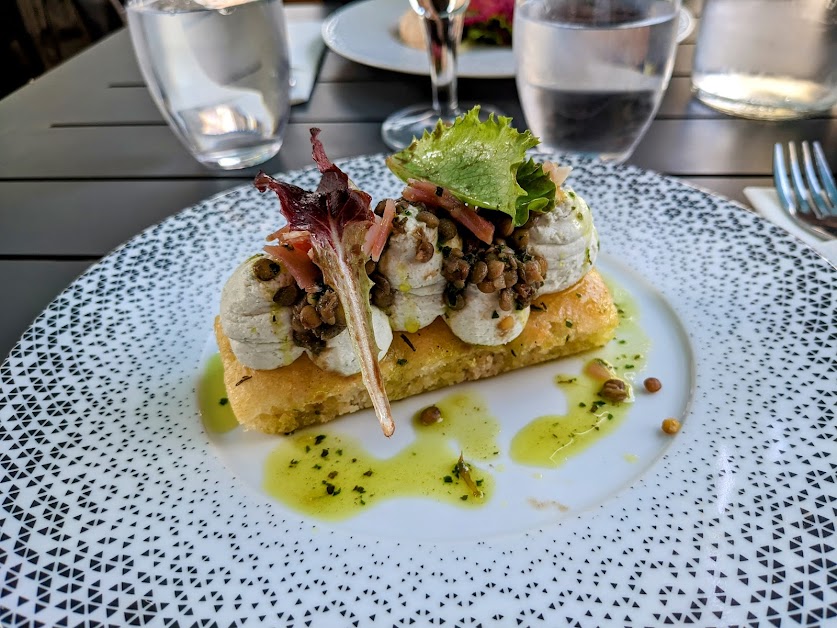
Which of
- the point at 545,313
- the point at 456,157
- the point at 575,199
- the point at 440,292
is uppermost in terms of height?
the point at 456,157

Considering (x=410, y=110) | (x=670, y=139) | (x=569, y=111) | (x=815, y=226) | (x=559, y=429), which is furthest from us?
(x=410, y=110)

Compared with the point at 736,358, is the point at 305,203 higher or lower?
higher

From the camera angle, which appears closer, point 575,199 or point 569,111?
point 575,199

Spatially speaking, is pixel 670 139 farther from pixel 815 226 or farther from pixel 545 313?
pixel 545 313

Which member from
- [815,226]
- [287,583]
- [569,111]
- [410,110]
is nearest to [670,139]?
[569,111]

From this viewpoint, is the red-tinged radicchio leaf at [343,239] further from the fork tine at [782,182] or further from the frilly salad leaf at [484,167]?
the fork tine at [782,182]

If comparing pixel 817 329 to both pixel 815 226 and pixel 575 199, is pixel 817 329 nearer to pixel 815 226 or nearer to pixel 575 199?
pixel 815 226

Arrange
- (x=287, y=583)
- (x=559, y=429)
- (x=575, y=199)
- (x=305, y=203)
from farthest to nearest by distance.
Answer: (x=575, y=199), (x=559, y=429), (x=305, y=203), (x=287, y=583)

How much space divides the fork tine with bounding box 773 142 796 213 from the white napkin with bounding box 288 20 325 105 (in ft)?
6.06

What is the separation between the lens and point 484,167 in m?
1.52

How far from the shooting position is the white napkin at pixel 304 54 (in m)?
2.93

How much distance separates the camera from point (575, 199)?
1659 millimetres

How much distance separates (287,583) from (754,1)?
233cm

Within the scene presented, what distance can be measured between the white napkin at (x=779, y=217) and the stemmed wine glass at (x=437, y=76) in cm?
110
